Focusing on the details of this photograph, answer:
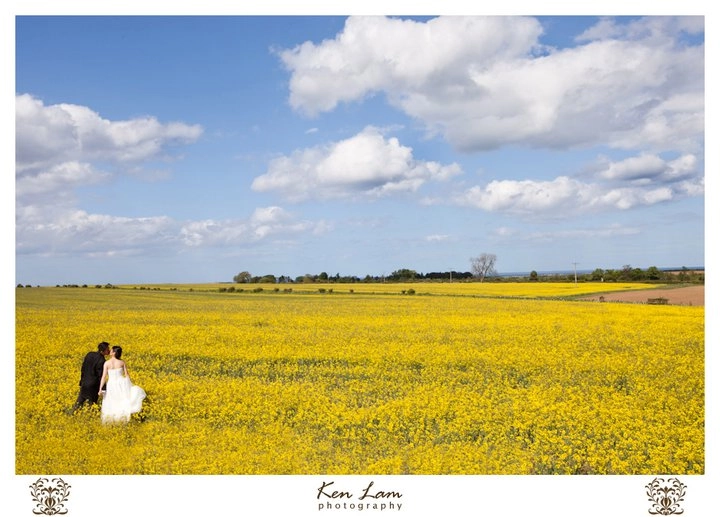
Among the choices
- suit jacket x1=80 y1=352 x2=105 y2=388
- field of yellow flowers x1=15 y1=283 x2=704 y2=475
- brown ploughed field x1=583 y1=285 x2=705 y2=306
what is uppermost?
brown ploughed field x1=583 y1=285 x2=705 y2=306

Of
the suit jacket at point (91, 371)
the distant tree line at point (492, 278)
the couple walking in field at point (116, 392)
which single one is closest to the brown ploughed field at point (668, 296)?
the distant tree line at point (492, 278)

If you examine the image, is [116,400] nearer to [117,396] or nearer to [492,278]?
[117,396]

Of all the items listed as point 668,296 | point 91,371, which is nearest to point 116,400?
point 91,371

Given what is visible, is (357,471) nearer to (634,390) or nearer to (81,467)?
(81,467)

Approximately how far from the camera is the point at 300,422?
859 centimetres

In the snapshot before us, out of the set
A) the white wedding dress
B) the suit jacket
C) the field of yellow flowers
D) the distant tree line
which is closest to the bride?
the white wedding dress

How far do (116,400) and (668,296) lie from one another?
2381cm

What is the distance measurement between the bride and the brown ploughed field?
17083 mm

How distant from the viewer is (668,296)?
2511 cm

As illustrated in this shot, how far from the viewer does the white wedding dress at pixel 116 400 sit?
840 centimetres

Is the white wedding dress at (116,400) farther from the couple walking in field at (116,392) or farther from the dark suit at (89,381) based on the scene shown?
the dark suit at (89,381)

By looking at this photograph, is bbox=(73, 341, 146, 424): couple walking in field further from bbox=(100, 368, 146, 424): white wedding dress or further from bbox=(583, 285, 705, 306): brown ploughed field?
bbox=(583, 285, 705, 306): brown ploughed field

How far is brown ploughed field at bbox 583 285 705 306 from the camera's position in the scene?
21700 millimetres
